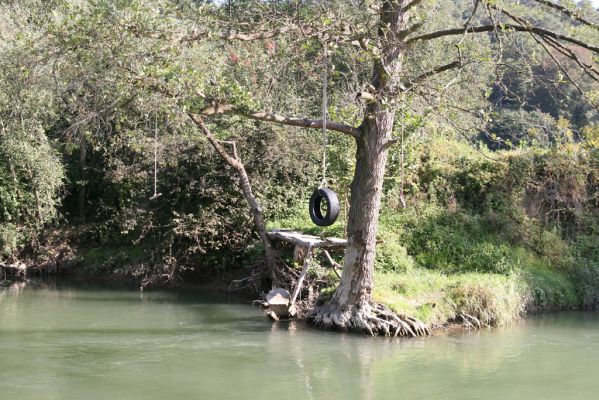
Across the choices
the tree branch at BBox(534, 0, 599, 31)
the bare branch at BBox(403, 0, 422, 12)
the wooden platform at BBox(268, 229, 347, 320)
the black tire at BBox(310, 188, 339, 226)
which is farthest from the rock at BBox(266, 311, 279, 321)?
the tree branch at BBox(534, 0, 599, 31)

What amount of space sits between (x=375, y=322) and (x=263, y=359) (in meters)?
2.41

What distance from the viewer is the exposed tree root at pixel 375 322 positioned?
476 inches

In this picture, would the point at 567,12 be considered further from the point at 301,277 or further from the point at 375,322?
the point at 301,277

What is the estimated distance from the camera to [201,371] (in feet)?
32.1

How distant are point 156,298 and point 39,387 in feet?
24.6

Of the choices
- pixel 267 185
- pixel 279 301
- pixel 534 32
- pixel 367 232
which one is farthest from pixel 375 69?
pixel 267 185

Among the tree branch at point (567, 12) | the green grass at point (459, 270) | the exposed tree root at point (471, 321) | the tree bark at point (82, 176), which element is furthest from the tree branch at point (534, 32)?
the tree bark at point (82, 176)

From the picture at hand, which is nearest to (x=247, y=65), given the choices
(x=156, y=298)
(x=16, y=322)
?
(x=156, y=298)

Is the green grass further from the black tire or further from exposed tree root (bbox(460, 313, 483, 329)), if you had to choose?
the black tire

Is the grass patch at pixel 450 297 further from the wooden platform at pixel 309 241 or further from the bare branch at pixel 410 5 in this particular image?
the bare branch at pixel 410 5

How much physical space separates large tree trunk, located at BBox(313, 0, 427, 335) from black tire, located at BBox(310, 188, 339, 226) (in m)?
0.74

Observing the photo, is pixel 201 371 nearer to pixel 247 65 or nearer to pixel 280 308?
pixel 280 308

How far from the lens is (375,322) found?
1212 centimetres

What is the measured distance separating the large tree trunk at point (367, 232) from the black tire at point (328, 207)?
0.74 metres
